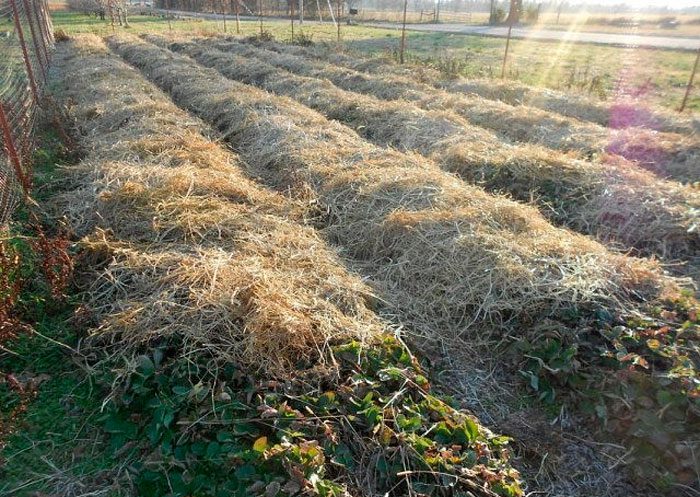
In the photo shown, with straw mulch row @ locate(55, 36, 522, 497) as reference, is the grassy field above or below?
above

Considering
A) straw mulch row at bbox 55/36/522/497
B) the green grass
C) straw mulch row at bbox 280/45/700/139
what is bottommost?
the green grass

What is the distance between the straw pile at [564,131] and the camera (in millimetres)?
5781

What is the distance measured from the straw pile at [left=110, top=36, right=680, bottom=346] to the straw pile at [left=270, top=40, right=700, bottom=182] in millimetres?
2191

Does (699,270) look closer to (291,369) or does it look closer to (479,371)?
(479,371)

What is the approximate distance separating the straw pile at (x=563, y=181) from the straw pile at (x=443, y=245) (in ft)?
1.86

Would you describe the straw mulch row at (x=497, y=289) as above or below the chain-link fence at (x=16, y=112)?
below

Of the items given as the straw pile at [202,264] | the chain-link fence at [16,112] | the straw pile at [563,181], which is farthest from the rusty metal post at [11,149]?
the straw pile at [563,181]

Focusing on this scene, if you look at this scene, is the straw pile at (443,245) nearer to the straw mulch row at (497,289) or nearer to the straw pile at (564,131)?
the straw mulch row at (497,289)

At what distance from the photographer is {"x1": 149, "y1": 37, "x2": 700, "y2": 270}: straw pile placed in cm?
415

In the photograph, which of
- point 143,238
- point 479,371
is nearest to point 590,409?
point 479,371

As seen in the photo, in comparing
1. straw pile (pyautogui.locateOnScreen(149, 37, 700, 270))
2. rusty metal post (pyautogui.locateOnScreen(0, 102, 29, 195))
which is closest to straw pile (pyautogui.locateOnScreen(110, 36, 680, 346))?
straw pile (pyautogui.locateOnScreen(149, 37, 700, 270))

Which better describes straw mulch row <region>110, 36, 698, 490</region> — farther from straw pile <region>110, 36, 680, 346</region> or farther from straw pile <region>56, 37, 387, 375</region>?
straw pile <region>56, 37, 387, 375</region>

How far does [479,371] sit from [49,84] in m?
9.88

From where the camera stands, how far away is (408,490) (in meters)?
2.03
